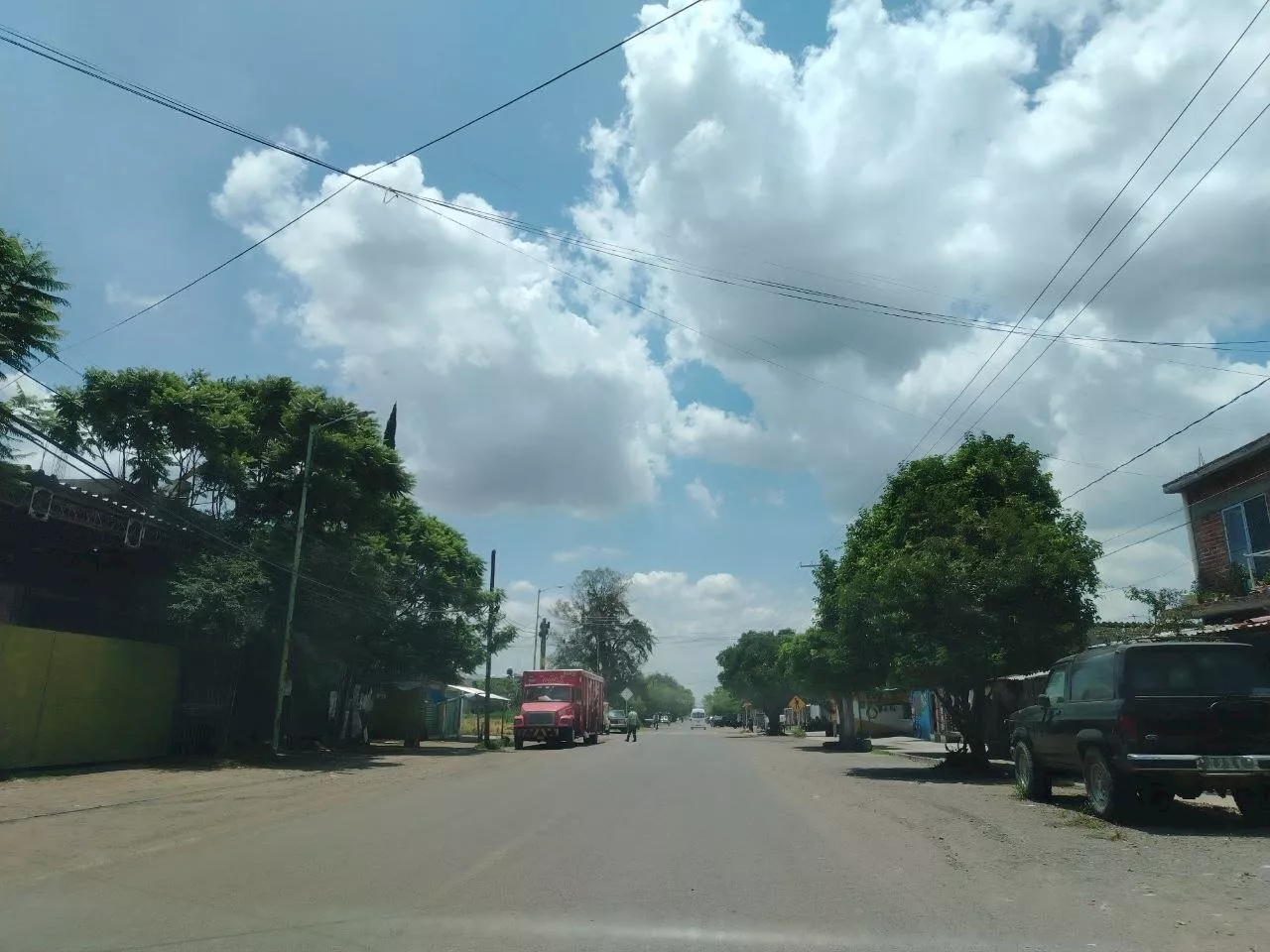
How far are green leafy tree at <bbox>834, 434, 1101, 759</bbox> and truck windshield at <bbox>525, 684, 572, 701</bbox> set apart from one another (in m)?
19.9

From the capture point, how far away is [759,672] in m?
65.3

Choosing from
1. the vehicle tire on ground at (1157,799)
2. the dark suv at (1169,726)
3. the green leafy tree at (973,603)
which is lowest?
the vehicle tire on ground at (1157,799)

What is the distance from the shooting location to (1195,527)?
79.8ft

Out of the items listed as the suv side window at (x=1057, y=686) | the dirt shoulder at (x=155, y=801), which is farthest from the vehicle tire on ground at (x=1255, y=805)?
the dirt shoulder at (x=155, y=801)

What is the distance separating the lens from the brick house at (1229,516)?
21.4m

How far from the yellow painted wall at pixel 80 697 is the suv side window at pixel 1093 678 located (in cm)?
1982

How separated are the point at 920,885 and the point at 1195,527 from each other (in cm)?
2019

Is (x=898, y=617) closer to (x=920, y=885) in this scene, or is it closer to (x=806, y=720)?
(x=920, y=885)

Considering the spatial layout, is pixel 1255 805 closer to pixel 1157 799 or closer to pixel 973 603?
pixel 1157 799

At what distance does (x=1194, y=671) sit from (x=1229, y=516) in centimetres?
1380

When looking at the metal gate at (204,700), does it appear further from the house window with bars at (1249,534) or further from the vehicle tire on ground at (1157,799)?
the house window with bars at (1249,534)

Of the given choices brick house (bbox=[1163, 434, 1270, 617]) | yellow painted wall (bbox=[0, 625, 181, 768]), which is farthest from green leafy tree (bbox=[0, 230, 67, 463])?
brick house (bbox=[1163, 434, 1270, 617])

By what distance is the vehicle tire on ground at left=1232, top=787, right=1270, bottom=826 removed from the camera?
11.4 metres

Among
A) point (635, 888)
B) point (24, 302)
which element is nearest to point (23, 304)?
point (24, 302)
